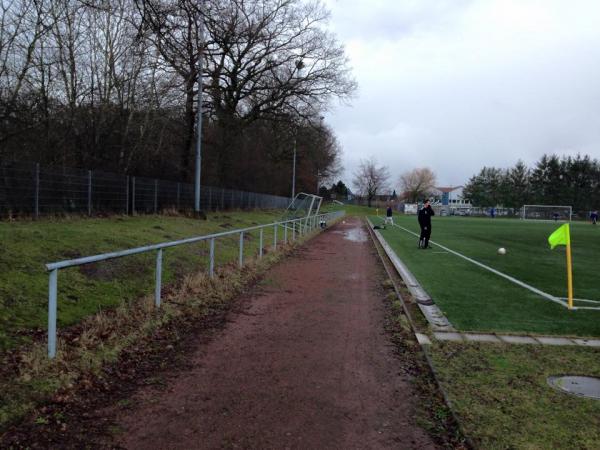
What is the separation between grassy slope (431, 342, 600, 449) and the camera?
3.67 meters

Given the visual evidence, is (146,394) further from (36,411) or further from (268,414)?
(268,414)

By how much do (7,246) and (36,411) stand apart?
5.57m

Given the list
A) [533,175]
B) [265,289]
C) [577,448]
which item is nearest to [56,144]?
[265,289]

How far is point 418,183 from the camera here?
135m

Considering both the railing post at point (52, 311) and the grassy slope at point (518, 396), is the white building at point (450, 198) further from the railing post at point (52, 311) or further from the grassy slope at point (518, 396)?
the railing post at point (52, 311)

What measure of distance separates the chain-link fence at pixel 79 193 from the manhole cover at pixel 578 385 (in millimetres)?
12712

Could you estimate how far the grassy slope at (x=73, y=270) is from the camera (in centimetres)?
619

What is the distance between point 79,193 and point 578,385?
609 inches

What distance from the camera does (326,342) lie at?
622cm

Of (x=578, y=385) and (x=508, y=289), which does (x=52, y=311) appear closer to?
(x=578, y=385)

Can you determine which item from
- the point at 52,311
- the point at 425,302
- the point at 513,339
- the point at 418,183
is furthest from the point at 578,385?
the point at 418,183

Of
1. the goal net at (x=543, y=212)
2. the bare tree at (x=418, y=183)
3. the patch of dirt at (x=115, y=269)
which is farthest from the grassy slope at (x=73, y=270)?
the bare tree at (x=418, y=183)

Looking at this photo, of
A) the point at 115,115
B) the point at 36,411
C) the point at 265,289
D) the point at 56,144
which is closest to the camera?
the point at 36,411

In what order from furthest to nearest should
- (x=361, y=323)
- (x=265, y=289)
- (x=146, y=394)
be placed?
(x=265, y=289) → (x=361, y=323) → (x=146, y=394)
